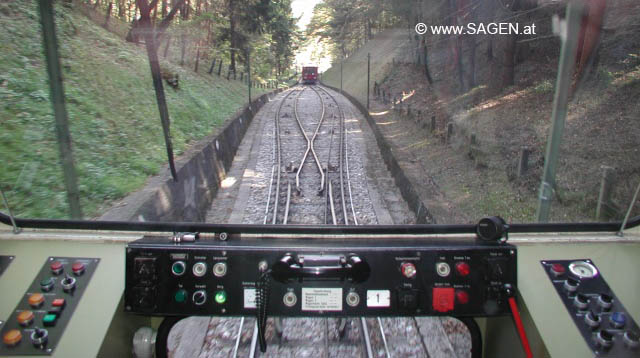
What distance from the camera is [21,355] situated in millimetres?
1673

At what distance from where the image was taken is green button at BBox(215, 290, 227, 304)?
186 cm

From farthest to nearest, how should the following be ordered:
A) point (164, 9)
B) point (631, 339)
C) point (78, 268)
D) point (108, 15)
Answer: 1. point (108, 15)
2. point (164, 9)
3. point (78, 268)
4. point (631, 339)

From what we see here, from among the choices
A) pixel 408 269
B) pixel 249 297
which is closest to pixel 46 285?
pixel 249 297

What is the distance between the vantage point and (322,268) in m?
1.81

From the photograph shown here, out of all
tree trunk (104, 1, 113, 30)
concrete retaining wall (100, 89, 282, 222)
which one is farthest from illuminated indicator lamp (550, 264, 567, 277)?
tree trunk (104, 1, 113, 30)

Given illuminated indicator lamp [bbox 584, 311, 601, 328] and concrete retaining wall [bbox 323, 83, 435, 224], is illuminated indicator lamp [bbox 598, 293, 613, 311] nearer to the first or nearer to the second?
illuminated indicator lamp [bbox 584, 311, 601, 328]

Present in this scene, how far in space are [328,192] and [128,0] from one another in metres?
3.01

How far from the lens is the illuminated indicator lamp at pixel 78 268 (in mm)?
1895

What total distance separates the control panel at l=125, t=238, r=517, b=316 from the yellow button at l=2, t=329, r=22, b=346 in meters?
0.40

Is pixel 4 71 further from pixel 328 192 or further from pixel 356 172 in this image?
pixel 356 172

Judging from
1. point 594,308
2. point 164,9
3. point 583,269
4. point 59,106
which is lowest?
point 594,308

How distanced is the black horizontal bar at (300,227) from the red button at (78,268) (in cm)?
26

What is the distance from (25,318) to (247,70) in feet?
9.48

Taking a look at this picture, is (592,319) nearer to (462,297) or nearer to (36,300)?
(462,297)
